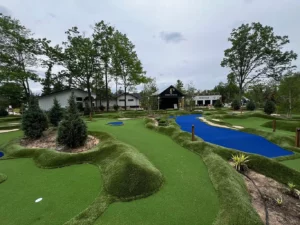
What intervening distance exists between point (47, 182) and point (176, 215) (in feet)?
12.0

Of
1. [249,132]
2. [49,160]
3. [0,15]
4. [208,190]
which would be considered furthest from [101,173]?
[0,15]

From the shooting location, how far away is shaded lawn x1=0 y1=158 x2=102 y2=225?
120 inches

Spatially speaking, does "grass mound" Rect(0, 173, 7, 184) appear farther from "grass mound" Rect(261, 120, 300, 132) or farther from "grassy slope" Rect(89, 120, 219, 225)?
"grass mound" Rect(261, 120, 300, 132)

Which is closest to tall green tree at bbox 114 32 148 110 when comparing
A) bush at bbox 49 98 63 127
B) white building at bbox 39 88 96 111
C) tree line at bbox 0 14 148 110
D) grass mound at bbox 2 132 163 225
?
tree line at bbox 0 14 148 110

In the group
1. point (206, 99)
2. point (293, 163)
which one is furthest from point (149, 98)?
point (206, 99)

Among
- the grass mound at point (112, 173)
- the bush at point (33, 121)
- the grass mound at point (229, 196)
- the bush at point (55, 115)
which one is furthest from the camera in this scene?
the bush at point (55, 115)

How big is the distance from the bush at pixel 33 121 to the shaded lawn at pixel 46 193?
3.89m

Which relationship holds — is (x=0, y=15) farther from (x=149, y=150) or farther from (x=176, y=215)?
(x=176, y=215)

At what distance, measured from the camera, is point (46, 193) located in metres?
3.81

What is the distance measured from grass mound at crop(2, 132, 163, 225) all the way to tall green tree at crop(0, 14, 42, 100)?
50.9 ft

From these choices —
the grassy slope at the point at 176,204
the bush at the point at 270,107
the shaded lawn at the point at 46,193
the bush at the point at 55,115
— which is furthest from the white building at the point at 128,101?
the grassy slope at the point at 176,204

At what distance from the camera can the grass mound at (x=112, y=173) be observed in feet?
10.9

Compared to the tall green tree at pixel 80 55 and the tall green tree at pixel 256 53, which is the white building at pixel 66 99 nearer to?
the tall green tree at pixel 80 55

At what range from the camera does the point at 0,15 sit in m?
17.4
